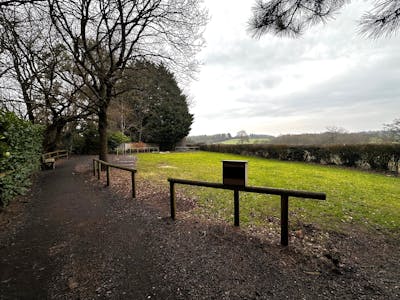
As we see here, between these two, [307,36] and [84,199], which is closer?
[307,36]

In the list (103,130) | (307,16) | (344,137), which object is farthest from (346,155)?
(103,130)

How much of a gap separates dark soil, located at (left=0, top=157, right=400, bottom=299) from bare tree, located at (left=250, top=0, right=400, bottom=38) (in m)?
3.24

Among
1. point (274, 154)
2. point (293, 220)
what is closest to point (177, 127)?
point (274, 154)

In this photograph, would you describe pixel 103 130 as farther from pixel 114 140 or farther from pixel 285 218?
pixel 114 140

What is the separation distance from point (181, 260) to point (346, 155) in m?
13.0

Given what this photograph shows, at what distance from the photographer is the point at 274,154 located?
1669 centimetres

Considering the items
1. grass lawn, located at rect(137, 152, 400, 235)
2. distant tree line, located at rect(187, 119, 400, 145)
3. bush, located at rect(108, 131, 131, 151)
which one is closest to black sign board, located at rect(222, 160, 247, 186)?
grass lawn, located at rect(137, 152, 400, 235)

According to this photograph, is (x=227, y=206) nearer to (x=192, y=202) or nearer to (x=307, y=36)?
(x=192, y=202)

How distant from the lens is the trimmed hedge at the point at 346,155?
998 centimetres

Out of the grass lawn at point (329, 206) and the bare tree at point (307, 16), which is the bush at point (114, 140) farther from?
the bare tree at point (307, 16)

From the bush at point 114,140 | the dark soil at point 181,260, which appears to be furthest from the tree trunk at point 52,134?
the dark soil at point 181,260

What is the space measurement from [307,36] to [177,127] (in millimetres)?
24898

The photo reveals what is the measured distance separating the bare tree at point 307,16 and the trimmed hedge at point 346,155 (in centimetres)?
1031

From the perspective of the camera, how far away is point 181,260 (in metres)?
2.84
